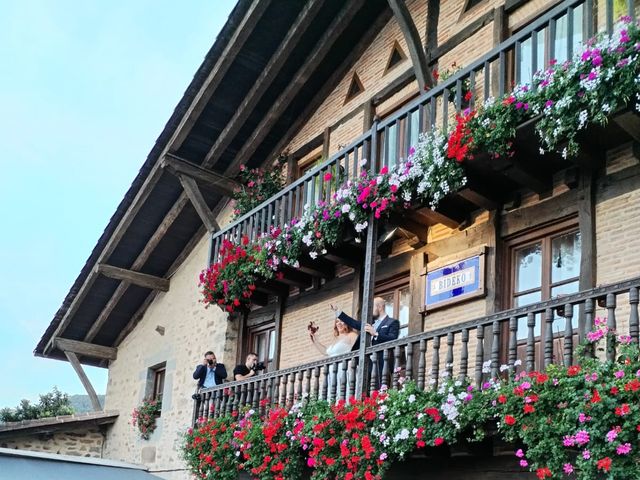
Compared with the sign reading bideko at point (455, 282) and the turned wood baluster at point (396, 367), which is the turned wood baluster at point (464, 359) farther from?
the sign reading bideko at point (455, 282)

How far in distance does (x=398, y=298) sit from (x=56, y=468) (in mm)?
4252

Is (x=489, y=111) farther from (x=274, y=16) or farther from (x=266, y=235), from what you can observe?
(x=274, y=16)

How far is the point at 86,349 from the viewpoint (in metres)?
Result: 17.2

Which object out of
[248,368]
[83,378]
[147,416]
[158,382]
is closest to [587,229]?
[248,368]

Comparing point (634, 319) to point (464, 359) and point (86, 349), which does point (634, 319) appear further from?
point (86, 349)

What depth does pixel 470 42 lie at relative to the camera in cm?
1060

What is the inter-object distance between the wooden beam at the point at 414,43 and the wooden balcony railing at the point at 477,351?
320 cm

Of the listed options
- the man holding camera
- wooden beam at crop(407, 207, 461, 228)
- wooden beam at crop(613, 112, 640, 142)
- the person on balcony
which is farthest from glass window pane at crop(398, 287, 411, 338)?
wooden beam at crop(613, 112, 640, 142)

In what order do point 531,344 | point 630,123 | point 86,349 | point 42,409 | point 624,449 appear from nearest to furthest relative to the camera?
point 624,449
point 531,344
point 630,123
point 86,349
point 42,409

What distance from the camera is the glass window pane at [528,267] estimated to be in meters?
8.73

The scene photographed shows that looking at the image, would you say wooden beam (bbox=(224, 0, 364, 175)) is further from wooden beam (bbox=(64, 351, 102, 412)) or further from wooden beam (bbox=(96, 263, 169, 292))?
wooden beam (bbox=(64, 351, 102, 412))

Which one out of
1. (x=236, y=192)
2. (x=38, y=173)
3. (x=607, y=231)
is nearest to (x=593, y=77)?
(x=607, y=231)

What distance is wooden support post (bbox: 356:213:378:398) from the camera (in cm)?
869

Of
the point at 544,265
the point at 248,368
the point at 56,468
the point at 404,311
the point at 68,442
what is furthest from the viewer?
the point at 68,442
